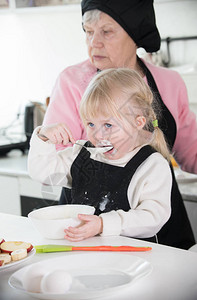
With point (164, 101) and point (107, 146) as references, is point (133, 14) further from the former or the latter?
point (107, 146)

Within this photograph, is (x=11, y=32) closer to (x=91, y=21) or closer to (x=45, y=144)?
(x=91, y=21)

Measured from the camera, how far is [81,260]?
88 centimetres

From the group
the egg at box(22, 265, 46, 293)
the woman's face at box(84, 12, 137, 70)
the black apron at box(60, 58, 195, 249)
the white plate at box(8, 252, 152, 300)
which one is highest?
the woman's face at box(84, 12, 137, 70)

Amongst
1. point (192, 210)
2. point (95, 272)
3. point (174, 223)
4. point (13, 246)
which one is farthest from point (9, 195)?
point (95, 272)

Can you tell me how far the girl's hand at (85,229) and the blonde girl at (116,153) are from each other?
147 mm

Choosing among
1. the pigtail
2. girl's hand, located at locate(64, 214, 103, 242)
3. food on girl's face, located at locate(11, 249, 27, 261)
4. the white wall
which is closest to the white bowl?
girl's hand, located at locate(64, 214, 103, 242)

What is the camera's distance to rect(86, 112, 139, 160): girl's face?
127cm

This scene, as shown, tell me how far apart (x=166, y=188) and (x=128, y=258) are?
37 centimetres

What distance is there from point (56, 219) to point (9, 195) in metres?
1.17

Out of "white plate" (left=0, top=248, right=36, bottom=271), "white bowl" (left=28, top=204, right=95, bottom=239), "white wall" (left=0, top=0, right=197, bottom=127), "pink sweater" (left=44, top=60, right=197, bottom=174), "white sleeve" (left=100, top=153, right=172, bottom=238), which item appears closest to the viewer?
"white plate" (left=0, top=248, right=36, bottom=271)

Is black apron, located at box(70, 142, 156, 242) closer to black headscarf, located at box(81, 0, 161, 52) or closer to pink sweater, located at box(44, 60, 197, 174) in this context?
pink sweater, located at box(44, 60, 197, 174)

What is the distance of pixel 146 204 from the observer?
1175 mm

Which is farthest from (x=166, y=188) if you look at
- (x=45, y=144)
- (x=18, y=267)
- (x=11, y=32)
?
(x=11, y=32)

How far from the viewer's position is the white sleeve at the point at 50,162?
1.33m
